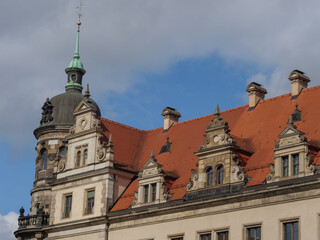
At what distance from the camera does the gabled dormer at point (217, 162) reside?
1766 inches

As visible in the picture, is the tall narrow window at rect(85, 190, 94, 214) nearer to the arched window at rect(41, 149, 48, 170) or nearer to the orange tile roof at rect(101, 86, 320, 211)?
the orange tile roof at rect(101, 86, 320, 211)

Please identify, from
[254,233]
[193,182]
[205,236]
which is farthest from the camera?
[193,182]

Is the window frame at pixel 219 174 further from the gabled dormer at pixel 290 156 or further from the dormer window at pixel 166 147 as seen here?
the dormer window at pixel 166 147

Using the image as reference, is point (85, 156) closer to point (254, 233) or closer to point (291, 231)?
point (254, 233)

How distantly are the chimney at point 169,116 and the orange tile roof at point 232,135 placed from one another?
0.53 metres

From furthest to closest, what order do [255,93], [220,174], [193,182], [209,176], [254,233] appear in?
[255,93]
[193,182]
[209,176]
[220,174]
[254,233]

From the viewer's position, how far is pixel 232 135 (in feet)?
157

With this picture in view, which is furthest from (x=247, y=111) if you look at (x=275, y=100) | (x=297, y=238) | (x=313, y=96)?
(x=297, y=238)

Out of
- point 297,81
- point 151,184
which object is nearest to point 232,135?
point 297,81

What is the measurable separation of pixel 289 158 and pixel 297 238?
169 inches

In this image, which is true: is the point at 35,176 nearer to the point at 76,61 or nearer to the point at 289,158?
the point at 76,61

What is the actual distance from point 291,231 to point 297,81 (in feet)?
37.0

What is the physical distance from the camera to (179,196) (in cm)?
4747

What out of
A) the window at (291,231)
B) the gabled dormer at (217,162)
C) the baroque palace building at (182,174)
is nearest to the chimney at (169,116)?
the baroque palace building at (182,174)
